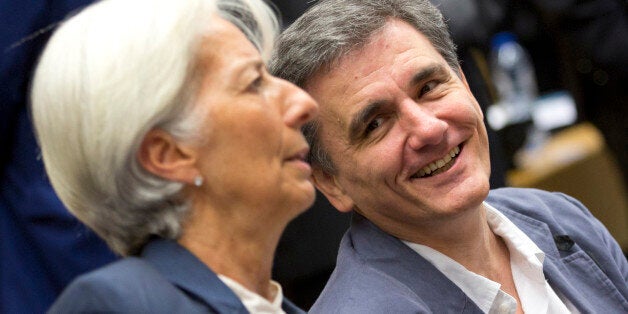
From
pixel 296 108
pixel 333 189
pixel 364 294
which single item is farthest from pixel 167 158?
pixel 333 189

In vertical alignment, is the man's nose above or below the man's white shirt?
above

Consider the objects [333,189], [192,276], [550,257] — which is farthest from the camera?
[550,257]

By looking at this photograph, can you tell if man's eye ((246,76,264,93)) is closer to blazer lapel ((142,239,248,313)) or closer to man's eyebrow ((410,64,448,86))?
blazer lapel ((142,239,248,313))

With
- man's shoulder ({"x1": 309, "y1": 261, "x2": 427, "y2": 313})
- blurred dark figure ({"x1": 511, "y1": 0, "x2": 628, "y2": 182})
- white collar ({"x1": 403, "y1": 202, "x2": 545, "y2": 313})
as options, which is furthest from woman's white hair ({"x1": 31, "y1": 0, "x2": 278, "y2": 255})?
blurred dark figure ({"x1": 511, "y1": 0, "x2": 628, "y2": 182})

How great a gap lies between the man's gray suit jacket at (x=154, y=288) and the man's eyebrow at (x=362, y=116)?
75cm

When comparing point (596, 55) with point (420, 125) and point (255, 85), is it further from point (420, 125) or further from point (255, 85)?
point (255, 85)

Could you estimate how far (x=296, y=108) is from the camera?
1913mm

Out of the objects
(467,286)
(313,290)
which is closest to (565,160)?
(313,290)

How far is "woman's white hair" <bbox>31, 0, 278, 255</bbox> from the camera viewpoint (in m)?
1.73

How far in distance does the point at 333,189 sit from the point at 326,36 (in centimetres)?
36

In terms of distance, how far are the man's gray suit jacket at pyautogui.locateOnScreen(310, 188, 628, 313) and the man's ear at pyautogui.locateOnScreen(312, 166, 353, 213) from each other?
0.07m

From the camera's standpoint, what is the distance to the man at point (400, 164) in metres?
2.45

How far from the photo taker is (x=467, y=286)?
2498mm

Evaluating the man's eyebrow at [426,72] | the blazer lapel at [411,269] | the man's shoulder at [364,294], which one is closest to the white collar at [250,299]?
the man's shoulder at [364,294]
